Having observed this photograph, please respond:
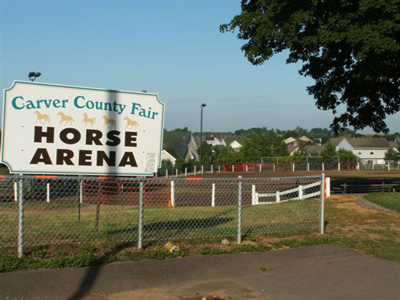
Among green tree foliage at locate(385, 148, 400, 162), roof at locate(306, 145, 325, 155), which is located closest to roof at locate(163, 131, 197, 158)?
green tree foliage at locate(385, 148, 400, 162)

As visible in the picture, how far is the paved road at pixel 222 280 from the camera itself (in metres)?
6.47

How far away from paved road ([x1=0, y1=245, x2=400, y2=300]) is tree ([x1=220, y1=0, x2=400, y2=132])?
415 inches

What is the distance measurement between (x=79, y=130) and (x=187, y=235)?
2.78 m

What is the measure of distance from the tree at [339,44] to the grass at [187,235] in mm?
6785

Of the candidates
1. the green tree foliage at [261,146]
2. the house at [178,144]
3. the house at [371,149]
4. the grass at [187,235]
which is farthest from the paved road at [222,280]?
the house at [371,149]

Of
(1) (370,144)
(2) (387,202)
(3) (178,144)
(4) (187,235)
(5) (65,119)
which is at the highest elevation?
(1) (370,144)

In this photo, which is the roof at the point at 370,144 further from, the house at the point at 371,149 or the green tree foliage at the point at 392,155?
the green tree foliage at the point at 392,155

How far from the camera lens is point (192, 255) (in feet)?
26.1

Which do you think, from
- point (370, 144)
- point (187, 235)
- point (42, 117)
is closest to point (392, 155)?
point (370, 144)

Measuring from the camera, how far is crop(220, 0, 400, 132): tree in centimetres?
1658

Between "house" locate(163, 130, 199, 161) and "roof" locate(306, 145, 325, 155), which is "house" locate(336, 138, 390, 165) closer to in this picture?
"roof" locate(306, 145, 325, 155)

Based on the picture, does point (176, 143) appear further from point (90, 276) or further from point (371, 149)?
point (90, 276)

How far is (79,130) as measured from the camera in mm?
8195

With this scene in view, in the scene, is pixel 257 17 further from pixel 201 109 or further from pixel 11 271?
pixel 201 109
